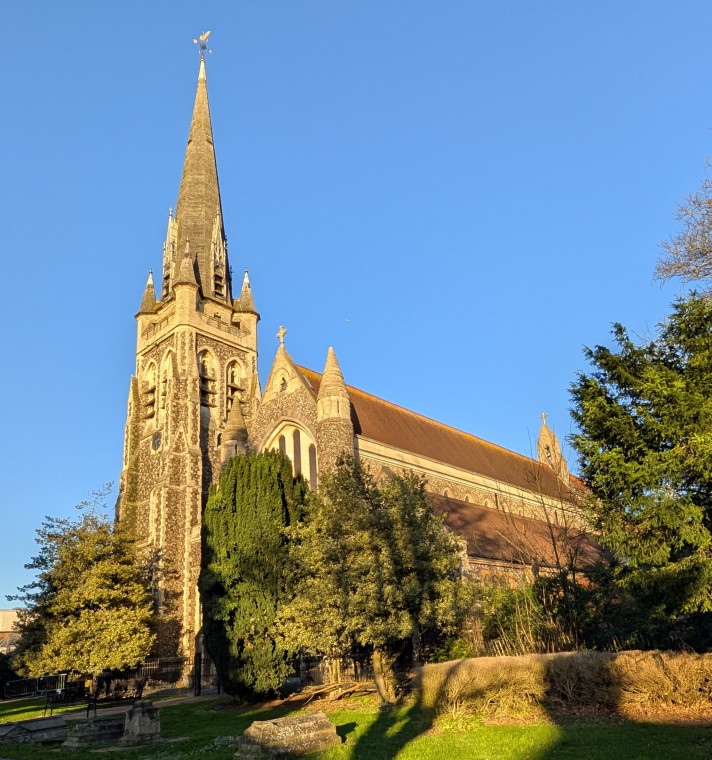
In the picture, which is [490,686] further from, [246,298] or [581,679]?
[246,298]

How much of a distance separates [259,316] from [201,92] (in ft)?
61.4

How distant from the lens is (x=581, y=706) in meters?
11.5

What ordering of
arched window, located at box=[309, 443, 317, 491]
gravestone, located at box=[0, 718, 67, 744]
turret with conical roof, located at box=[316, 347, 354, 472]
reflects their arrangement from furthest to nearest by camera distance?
arched window, located at box=[309, 443, 317, 491] → turret with conical roof, located at box=[316, 347, 354, 472] → gravestone, located at box=[0, 718, 67, 744]

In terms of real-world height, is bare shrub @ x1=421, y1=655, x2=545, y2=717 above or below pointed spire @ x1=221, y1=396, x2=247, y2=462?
below

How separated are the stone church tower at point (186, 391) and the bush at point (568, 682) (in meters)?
17.1

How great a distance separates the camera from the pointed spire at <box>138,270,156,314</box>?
134 ft

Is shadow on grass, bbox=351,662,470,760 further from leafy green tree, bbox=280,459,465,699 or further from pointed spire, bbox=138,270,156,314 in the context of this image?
pointed spire, bbox=138,270,156,314

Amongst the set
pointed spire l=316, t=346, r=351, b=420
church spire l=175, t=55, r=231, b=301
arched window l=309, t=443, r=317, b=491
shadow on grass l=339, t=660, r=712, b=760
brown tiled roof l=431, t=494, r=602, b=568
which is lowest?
shadow on grass l=339, t=660, r=712, b=760

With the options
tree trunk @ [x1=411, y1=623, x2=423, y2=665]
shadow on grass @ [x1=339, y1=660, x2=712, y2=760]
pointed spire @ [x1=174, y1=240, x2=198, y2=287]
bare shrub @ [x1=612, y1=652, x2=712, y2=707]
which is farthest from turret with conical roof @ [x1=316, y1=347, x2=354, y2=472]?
bare shrub @ [x1=612, y1=652, x2=712, y2=707]

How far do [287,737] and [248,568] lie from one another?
874 centimetres

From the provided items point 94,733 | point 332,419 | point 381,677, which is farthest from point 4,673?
point 381,677

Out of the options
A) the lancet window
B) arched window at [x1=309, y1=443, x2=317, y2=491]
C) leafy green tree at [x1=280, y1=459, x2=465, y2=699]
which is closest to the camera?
leafy green tree at [x1=280, y1=459, x2=465, y2=699]

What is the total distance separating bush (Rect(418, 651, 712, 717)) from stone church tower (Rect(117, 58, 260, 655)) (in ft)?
55.9

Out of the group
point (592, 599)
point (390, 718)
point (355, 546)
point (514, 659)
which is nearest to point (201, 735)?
point (390, 718)
